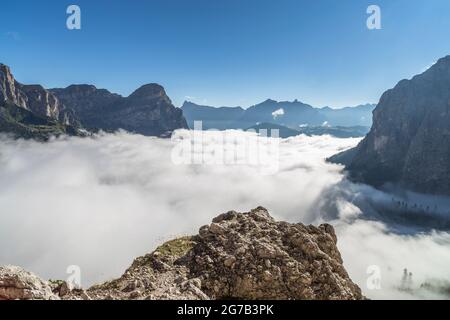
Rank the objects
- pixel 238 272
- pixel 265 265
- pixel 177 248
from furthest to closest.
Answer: pixel 177 248 < pixel 265 265 < pixel 238 272

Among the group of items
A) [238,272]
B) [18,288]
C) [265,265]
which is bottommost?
[238,272]

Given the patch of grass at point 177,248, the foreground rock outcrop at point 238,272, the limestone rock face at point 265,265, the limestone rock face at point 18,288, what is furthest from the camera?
the patch of grass at point 177,248

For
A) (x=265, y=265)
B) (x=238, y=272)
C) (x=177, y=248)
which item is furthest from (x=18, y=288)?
(x=177, y=248)

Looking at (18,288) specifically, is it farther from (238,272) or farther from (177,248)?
(177,248)

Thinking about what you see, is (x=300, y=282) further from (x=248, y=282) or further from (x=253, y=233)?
(x=253, y=233)

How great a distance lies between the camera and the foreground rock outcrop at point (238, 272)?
29.5 m

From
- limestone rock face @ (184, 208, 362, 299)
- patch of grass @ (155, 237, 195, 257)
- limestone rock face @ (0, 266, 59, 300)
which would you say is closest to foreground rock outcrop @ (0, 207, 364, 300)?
limestone rock face @ (184, 208, 362, 299)

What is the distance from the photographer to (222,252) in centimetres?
3628

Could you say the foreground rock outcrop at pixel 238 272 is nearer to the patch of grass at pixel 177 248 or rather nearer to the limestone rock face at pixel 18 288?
the patch of grass at pixel 177 248

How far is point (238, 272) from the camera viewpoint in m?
33.7

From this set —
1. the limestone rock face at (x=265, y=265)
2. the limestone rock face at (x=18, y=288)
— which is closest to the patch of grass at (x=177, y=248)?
the limestone rock face at (x=265, y=265)
